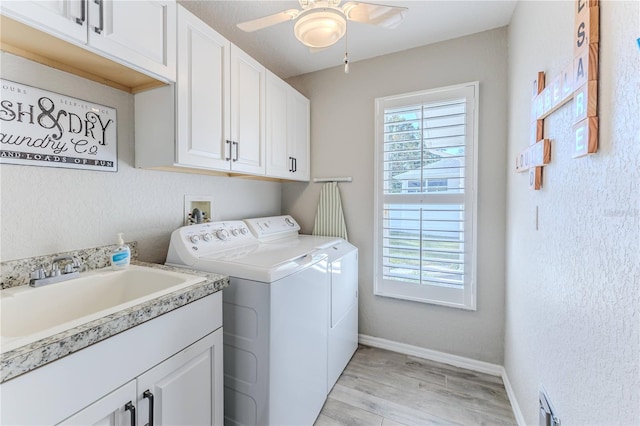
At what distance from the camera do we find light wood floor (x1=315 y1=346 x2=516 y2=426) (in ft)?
5.30

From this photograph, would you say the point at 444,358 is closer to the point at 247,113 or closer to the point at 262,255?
the point at 262,255

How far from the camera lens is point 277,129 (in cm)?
212

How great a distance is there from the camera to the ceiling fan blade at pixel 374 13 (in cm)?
117

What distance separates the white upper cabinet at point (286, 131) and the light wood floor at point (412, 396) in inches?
64.7

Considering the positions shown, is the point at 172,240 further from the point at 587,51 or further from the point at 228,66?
the point at 587,51

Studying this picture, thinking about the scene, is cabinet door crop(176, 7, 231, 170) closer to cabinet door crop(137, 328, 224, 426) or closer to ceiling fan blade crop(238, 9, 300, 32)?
ceiling fan blade crop(238, 9, 300, 32)

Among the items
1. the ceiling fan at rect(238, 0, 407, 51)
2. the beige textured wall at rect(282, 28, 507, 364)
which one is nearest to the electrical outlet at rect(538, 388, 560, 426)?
the beige textured wall at rect(282, 28, 507, 364)

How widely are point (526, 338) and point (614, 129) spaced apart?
1.21 metres

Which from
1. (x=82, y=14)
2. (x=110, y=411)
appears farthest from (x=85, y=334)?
(x=82, y=14)

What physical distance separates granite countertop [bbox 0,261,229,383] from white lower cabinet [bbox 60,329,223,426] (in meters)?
0.18

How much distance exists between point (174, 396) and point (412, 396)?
152 centimetres

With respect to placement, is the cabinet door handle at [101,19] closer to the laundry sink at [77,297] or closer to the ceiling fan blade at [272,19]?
the ceiling fan blade at [272,19]

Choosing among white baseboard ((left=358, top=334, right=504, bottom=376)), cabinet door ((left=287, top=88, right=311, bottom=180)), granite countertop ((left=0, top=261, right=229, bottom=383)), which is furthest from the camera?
cabinet door ((left=287, top=88, right=311, bottom=180))

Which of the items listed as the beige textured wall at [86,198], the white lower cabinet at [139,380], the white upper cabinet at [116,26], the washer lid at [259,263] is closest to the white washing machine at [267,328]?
the washer lid at [259,263]
